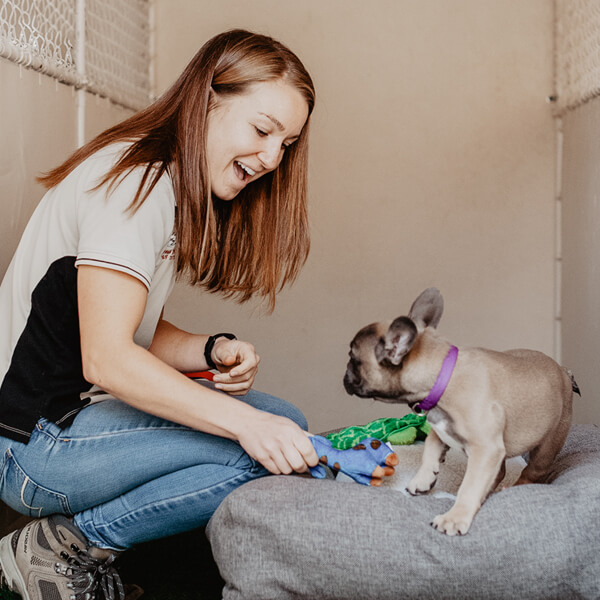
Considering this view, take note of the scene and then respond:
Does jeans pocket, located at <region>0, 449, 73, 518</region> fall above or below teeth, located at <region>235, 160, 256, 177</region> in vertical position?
below

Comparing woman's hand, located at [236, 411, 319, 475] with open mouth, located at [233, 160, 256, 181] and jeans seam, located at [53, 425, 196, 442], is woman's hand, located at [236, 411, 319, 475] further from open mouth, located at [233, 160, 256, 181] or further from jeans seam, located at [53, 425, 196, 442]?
open mouth, located at [233, 160, 256, 181]

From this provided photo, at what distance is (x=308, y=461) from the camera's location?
54.2 inches

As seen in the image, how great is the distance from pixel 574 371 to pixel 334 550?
2361 millimetres

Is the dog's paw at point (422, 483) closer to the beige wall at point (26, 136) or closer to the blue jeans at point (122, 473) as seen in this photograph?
the blue jeans at point (122, 473)

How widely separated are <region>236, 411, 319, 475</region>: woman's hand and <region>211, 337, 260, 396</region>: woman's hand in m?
0.29

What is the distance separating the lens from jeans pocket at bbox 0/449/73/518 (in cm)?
143

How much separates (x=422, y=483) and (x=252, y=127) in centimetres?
85

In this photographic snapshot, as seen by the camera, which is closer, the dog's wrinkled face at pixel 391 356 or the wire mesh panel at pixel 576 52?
the dog's wrinkled face at pixel 391 356

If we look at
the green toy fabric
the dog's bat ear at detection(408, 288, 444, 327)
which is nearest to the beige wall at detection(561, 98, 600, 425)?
the green toy fabric

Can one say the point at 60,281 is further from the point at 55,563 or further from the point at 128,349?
the point at 55,563

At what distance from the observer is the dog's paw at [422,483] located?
1.53 meters

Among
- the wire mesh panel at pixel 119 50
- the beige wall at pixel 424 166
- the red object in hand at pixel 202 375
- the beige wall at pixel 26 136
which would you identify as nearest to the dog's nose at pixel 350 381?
the red object in hand at pixel 202 375

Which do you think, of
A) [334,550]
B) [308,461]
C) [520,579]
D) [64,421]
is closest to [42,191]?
[64,421]

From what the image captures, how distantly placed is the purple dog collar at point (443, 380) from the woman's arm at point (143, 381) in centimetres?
26
